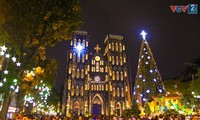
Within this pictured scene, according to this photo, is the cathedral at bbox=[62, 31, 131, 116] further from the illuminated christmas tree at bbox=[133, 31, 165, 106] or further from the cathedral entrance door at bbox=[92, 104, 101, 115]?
the illuminated christmas tree at bbox=[133, 31, 165, 106]

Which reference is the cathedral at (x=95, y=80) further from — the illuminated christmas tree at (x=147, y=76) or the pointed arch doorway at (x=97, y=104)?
the illuminated christmas tree at (x=147, y=76)

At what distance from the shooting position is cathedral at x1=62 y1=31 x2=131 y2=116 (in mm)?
68338

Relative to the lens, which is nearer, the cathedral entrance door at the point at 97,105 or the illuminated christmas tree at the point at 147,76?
the illuminated christmas tree at the point at 147,76

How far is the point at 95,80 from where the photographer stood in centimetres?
7181

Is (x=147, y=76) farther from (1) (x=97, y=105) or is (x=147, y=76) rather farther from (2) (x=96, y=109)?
(1) (x=97, y=105)

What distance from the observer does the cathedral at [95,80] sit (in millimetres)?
68338

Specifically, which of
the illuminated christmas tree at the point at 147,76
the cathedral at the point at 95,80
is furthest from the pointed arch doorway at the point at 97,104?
the illuminated christmas tree at the point at 147,76

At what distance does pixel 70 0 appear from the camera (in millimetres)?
17703

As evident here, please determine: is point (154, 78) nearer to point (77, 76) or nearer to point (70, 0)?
point (70, 0)

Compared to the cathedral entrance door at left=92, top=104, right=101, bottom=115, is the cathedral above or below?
above

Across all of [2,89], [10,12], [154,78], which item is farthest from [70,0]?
[154,78]

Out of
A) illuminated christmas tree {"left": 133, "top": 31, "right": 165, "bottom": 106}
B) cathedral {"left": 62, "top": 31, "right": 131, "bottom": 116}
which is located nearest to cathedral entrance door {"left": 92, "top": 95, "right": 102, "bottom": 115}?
cathedral {"left": 62, "top": 31, "right": 131, "bottom": 116}

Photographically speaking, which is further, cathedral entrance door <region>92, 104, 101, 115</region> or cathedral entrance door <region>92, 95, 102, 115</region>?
cathedral entrance door <region>92, 95, 102, 115</region>

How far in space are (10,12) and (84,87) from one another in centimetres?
5486
